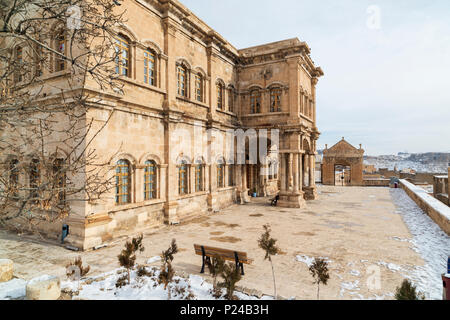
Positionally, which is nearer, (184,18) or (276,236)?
(276,236)

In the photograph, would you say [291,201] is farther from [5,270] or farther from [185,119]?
[5,270]

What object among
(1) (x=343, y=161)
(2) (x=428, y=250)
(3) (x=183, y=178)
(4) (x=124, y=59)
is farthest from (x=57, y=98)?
(1) (x=343, y=161)

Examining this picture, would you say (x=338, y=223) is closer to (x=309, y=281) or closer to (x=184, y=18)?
(x=309, y=281)

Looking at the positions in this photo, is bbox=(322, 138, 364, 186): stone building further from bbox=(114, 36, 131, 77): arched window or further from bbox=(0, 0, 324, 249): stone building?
bbox=(114, 36, 131, 77): arched window

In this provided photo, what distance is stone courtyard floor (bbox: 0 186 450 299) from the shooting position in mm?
6242

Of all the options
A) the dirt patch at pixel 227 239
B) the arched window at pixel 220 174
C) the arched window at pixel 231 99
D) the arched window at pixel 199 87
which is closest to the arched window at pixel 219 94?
the arched window at pixel 231 99

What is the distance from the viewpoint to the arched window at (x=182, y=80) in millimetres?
13653

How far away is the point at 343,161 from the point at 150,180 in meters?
30.4

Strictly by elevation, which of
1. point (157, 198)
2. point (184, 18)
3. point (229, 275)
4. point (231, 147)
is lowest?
point (229, 275)

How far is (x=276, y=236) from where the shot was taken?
10.4 meters

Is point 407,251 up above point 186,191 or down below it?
below
